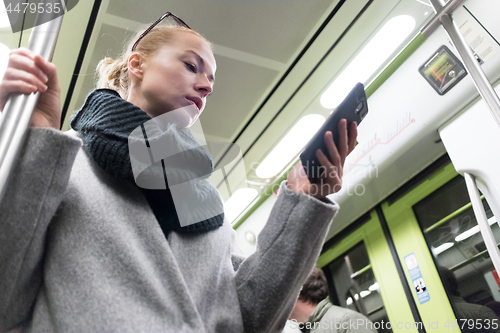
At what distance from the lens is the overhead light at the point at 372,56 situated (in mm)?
1593

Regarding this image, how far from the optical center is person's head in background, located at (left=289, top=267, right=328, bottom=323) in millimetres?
2133

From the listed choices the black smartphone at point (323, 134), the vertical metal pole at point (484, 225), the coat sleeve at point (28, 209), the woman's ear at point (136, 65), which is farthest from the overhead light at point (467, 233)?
the coat sleeve at point (28, 209)

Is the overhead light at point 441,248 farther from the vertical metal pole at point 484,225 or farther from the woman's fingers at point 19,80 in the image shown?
the woman's fingers at point 19,80

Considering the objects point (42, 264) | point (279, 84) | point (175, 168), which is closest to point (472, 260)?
point (279, 84)

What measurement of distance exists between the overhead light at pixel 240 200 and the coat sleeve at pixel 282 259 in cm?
201

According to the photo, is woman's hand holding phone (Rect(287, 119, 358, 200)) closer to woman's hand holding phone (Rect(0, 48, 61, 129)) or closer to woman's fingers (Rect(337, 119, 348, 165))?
woman's fingers (Rect(337, 119, 348, 165))

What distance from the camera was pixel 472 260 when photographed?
5.45 ft

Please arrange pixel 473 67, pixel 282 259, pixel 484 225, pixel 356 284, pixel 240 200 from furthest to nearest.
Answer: pixel 240 200 < pixel 356 284 < pixel 484 225 < pixel 473 67 < pixel 282 259

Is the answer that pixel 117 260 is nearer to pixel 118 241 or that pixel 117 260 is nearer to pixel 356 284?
pixel 118 241

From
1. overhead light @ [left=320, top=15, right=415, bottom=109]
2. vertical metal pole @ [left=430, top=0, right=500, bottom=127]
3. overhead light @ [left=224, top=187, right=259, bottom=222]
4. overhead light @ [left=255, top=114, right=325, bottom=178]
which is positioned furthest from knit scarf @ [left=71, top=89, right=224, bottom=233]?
overhead light @ [left=224, top=187, right=259, bottom=222]

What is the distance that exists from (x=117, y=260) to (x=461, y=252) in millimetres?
1750

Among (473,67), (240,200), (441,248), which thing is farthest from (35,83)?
(240,200)

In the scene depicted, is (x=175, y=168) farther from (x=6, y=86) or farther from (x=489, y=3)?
(x=489, y=3)

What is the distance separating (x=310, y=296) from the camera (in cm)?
215
